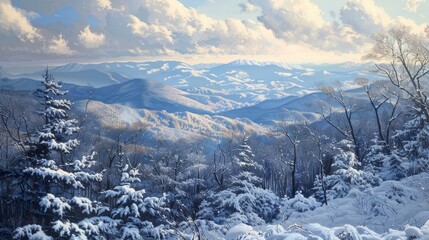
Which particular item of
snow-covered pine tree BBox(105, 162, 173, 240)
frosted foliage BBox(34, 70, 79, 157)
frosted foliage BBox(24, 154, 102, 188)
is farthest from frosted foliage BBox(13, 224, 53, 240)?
frosted foliage BBox(34, 70, 79, 157)

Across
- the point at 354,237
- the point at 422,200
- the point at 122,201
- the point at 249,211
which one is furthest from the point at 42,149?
the point at 422,200

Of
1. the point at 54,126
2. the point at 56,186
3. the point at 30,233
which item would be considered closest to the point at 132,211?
the point at 56,186

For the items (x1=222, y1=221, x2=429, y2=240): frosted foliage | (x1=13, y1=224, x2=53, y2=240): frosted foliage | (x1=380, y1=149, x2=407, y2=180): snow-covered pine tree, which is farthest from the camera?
(x1=380, y1=149, x2=407, y2=180): snow-covered pine tree

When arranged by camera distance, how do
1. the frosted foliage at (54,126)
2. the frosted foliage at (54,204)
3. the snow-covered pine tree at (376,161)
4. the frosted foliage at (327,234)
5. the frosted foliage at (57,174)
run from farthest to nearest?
1. the snow-covered pine tree at (376,161)
2. the frosted foliage at (54,126)
3. the frosted foliage at (57,174)
4. the frosted foliage at (54,204)
5. the frosted foliage at (327,234)

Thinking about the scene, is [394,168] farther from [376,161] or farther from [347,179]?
[347,179]

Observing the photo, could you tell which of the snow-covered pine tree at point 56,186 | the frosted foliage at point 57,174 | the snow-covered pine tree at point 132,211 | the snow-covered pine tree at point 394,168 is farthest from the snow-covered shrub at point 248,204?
the snow-covered pine tree at point 394,168

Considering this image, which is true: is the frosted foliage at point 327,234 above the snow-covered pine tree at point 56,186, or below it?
above

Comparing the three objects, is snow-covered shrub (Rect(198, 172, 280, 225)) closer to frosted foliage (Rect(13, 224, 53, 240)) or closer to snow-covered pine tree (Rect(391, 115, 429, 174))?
frosted foliage (Rect(13, 224, 53, 240))

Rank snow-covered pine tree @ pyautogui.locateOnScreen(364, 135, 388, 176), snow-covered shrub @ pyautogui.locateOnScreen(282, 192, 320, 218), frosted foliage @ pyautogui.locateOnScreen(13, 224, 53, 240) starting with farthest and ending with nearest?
1. snow-covered pine tree @ pyautogui.locateOnScreen(364, 135, 388, 176)
2. snow-covered shrub @ pyautogui.locateOnScreen(282, 192, 320, 218)
3. frosted foliage @ pyautogui.locateOnScreen(13, 224, 53, 240)

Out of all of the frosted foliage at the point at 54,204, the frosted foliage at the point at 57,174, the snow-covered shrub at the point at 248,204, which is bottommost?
the snow-covered shrub at the point at 248,204

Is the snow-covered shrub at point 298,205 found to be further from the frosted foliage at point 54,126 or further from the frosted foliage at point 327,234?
the frosted foliage at point 54,126

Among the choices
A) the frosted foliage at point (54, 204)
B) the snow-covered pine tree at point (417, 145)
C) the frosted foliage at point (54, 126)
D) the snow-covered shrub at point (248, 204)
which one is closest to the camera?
the frosted foliage at point (54, 204)
